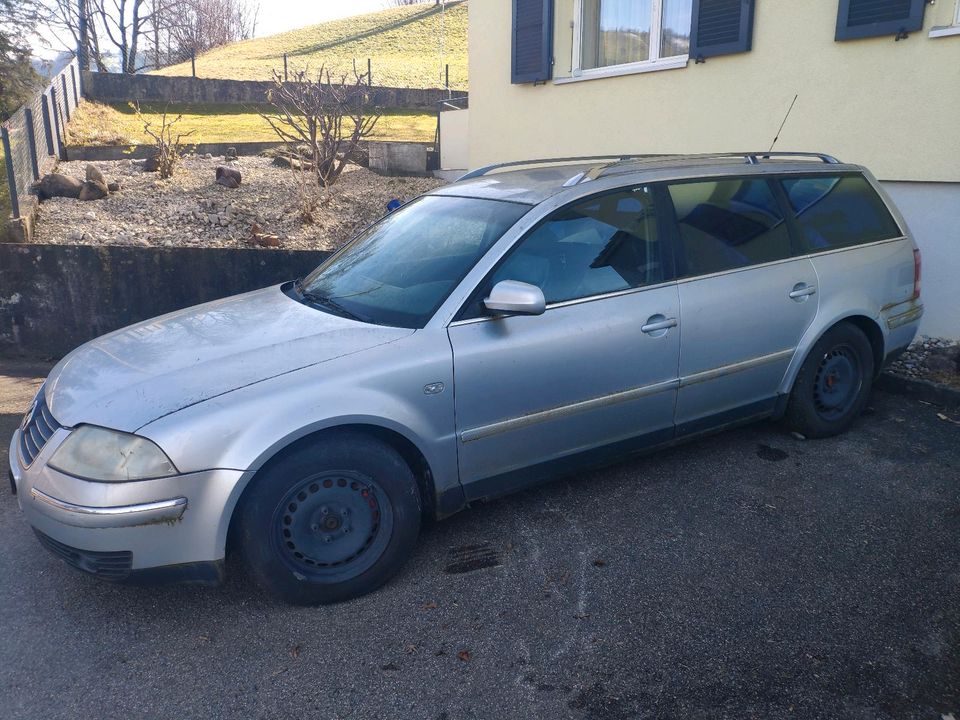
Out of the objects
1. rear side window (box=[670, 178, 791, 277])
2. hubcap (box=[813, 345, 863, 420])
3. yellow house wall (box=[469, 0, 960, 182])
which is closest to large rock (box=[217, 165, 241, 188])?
yellow house wall (box=[469, 0, 960, 182])

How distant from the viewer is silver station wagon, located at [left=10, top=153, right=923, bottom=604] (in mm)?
3086

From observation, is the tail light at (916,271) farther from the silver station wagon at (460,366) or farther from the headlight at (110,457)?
the headlight at (110,457)

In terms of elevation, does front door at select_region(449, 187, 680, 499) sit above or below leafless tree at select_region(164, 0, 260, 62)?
below

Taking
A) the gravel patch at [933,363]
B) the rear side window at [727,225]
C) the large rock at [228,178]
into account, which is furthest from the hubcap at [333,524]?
the large rock at [228,178]

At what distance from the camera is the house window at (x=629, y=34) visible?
8688 millimetres

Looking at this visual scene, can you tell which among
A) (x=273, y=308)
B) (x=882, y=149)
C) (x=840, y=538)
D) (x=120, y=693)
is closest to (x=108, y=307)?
(x=273, y=308)

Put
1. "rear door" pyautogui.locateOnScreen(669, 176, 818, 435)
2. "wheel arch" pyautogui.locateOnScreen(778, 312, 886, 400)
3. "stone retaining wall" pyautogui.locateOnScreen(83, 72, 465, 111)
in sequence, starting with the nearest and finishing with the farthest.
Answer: "rear door" pyautogui.locateOnScreen(669, 176, 818, 435)
"wheel arch" pyautogui.locateOnScreen(778, 312, 886, 400)
"stone retaining wall" pyautogui.locateOnScreen(83, 72, 465, 111)

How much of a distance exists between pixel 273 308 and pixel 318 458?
3.82ft

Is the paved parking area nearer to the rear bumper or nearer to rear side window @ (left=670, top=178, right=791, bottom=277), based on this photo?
the rear bumper

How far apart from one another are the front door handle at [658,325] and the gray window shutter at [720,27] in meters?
4.69

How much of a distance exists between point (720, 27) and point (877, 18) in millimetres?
1687

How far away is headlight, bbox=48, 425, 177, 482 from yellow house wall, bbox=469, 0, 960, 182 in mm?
6204

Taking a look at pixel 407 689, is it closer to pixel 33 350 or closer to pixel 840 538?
pixel 840 538

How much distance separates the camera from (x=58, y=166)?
41.7ft
